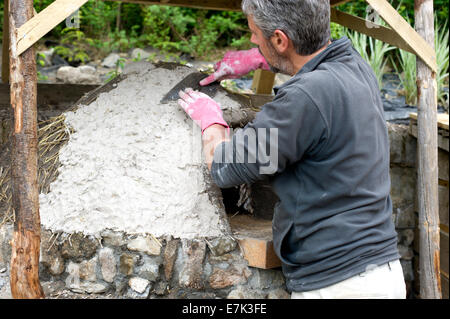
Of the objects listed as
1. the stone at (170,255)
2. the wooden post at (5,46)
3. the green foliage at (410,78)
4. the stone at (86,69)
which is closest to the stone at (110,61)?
the stone at (86,69)

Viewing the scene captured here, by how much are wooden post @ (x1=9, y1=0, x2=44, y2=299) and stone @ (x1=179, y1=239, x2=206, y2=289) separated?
684 mm

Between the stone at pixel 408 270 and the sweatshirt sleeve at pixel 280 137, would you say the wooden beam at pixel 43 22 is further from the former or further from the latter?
the stone at pixel 408 270

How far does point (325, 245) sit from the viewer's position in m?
1.86

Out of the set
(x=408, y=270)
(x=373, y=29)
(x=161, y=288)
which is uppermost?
(x=373, y=29)

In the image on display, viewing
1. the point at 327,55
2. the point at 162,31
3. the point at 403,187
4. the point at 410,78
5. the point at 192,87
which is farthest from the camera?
the point at 162,31

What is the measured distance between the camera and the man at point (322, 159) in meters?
1.75

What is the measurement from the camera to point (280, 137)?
5.70 feet

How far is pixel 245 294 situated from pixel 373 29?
6.94ft

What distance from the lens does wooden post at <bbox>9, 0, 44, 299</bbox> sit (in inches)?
86.1

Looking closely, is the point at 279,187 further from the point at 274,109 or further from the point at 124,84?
the point at 124,84

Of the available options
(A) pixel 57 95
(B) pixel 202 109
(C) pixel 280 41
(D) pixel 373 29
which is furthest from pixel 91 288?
(D) pixel 373 29

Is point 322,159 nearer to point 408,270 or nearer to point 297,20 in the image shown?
point 297,20

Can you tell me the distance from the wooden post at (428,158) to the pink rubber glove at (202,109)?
5.53ft

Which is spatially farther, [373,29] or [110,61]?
[110,61]
